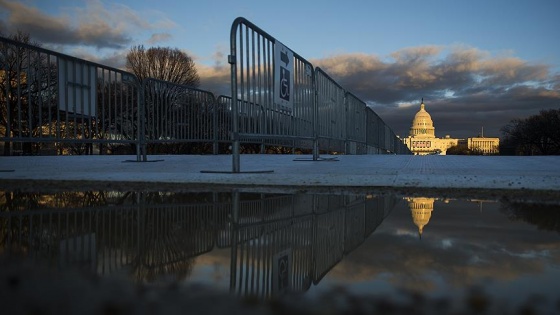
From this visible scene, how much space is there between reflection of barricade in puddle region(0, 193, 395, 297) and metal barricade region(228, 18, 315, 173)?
90.4 inches

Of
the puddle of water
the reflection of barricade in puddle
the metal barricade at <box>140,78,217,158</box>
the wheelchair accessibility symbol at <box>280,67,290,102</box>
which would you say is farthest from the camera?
the metal barricade at <box>140,78,217,158</box>

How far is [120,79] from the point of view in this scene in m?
9.26

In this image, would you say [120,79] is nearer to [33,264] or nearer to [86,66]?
[86,66]

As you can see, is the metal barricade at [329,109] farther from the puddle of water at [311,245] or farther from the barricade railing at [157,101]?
the puddle of water at [311,245]

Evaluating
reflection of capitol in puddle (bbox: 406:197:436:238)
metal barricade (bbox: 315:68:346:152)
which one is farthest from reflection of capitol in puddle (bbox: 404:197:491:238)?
metal barricade (bbox: 315:68:346:152)

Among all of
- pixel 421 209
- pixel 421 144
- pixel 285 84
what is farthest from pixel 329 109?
pixel 421 144

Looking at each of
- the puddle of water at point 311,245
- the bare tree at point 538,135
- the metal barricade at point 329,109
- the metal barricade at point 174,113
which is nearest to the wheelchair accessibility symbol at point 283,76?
the metal barricade at point 329,109

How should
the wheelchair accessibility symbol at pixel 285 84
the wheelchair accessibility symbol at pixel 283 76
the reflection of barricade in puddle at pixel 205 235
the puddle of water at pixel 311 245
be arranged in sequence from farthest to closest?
1. the wheelchair accessibility symbol at pixel 285 84
2. the wheelchair accessibility symbol at pixel 283 76
3. the reflection of barricade in puddle at pixel 205 235
4. the puddle of water at pixel 311 245

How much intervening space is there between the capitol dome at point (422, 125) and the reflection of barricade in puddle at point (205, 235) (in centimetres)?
15076

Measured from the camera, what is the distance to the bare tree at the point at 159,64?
112 ft

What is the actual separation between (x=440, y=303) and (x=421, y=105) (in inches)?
6316

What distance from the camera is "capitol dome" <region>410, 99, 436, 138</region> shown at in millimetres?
147875

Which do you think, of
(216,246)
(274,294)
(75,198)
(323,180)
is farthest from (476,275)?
(75,198)

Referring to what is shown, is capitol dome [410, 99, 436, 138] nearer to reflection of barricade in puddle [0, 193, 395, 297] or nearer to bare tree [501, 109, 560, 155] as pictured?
bare tree [501, 109, 560, 155]
